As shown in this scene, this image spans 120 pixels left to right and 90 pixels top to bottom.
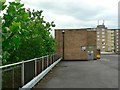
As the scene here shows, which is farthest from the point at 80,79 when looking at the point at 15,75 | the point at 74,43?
the point at 74,43

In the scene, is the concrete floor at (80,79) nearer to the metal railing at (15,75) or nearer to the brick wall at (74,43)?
the metal railing at (15,75)

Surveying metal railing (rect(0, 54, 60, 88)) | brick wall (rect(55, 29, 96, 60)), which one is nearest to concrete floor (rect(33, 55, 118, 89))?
metal railing (rect(0, 54, 60, 88))

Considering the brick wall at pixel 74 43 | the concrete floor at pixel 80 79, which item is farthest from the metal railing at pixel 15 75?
the brick wall at pixel 74 43

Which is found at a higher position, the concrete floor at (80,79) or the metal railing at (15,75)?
the metal railing at (15,75)

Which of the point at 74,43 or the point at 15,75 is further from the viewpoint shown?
the point at 74,43

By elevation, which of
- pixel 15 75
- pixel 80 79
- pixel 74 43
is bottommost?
pixel 80 79

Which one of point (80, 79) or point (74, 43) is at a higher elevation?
point (74, 43)

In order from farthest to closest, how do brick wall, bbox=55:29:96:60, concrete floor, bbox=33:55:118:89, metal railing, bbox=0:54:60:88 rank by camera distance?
A: brick wall, bbox=55:29:96:60
concrete floor, bbox=33:55:118:89
metal railing, bbox=0:54:60:88

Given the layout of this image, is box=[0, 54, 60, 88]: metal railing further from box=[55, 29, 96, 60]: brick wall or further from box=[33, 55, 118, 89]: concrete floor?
box=[55, 29, 96, 60]: brick wall

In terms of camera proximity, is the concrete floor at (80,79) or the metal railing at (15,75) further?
the concrete floor at (80,79)

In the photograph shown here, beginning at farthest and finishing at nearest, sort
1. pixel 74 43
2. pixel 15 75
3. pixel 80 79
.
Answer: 1. pixel 74 43
2. pixel 80 79
3. pixel 15 75

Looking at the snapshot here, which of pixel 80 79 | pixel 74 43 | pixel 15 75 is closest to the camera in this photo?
pixel 15 75

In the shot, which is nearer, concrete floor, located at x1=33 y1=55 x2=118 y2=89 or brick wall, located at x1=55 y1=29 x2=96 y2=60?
concrete floor, located at x1=33 y1=55 x2=118 y2=89

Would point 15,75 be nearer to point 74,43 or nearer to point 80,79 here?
point 80,79
